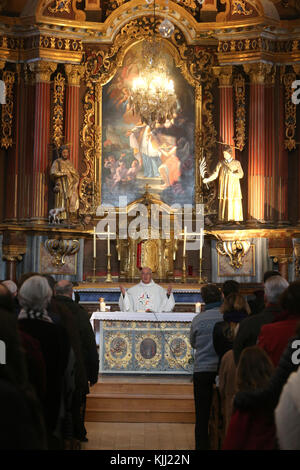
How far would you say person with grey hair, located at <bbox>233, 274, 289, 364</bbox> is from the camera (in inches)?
230

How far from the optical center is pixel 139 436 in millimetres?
9062

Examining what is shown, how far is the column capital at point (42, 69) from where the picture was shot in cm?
1627

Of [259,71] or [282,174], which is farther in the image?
[282,174]

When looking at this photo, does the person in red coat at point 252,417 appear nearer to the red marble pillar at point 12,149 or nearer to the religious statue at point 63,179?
the religious statue at point 63,179

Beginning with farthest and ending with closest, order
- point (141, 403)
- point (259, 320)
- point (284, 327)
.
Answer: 1. point (141, 403)
2. point (259, 320)
3. point (284, 327)

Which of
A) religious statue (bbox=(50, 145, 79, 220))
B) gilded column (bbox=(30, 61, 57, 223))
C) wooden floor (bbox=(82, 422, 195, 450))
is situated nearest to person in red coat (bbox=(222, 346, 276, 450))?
wooden floor (bbox=(82, 422, 195, 450))

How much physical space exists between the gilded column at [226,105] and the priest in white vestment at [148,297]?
541 centimetres

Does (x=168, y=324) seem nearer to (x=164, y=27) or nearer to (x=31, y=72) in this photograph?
(x=164, y=27)

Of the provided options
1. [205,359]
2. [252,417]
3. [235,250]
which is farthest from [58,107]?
[252,417]

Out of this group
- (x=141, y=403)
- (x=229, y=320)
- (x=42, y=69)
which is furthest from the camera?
(x=42, y=69)

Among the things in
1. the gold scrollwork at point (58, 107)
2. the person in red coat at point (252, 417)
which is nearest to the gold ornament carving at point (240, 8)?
the gold scrollwork at point (58, 107)

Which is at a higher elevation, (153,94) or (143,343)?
(153,94)

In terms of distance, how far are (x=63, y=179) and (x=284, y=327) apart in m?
11.5

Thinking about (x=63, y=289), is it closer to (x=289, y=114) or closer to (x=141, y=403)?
(x=141, y=403)
